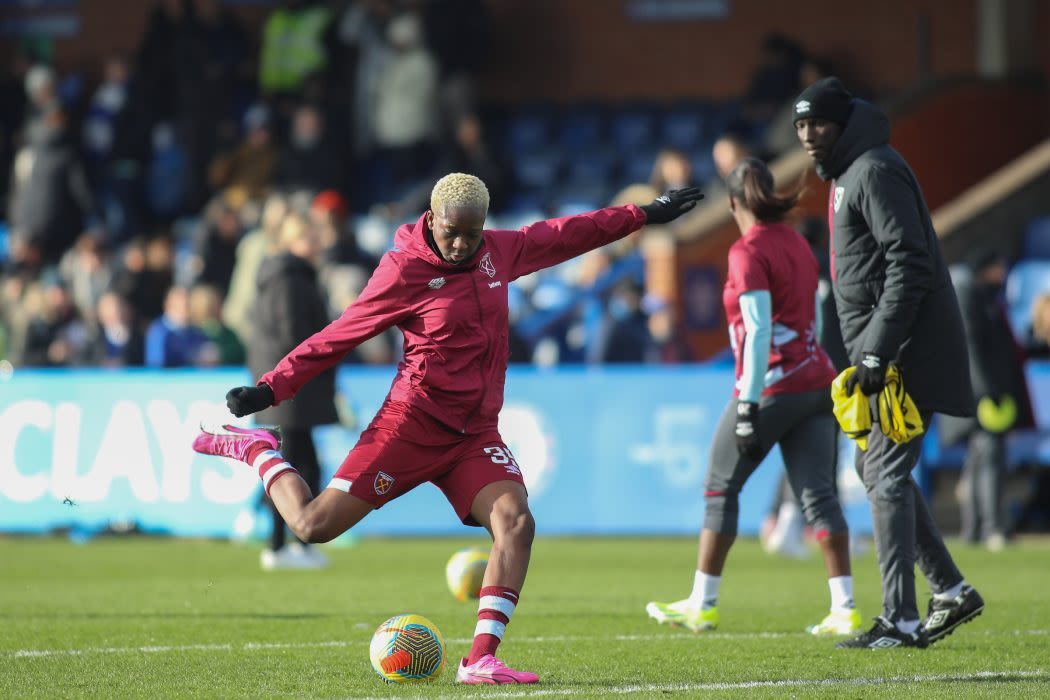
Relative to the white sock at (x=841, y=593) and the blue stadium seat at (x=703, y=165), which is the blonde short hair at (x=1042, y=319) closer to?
the blue stadium seat at (x=703, y=165)

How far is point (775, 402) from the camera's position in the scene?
886cm

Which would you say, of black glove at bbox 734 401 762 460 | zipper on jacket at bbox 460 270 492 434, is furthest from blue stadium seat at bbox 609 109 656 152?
zipper on jacket at bbox 460 270 492 434

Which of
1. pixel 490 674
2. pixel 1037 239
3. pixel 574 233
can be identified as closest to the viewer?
pixel 490 674

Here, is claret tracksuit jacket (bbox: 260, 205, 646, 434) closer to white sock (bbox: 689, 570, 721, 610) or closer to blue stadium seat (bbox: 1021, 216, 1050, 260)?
white sock (bbox: 689, 570, 721, 610)

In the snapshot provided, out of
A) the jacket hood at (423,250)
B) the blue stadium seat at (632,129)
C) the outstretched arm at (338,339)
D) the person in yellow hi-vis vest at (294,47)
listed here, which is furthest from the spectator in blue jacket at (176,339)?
the jacket hood at (423,250)

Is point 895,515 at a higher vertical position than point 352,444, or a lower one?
higher

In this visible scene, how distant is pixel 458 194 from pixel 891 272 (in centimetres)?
194

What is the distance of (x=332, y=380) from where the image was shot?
1296 centimetres

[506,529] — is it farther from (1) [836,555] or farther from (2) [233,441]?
(1) [836,555]

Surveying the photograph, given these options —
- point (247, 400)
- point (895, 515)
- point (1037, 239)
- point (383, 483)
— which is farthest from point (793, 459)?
point (1037, 239)

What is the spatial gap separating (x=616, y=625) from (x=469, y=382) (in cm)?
241

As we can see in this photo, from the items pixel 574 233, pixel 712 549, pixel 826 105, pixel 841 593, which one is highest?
pixel 826 105

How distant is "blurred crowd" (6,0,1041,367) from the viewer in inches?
722

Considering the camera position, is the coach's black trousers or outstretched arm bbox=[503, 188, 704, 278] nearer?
outstretched arm bbox=[503, 188, 704, 278]
